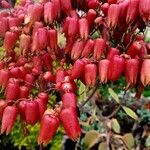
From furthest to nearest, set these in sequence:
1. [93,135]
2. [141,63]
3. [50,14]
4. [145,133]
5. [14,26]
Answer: [145,133] → [93,135] → [14,26] → [50,14] → [141,63]

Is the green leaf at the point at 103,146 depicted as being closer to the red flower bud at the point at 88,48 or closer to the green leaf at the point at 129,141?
the green leaf at the point at 129,141

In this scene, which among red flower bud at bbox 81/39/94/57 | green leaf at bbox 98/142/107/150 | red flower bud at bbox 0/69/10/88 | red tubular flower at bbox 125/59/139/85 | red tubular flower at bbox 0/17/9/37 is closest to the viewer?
red tubular flower at bbox 125/59/139/85

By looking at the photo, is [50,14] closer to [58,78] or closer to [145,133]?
[58,78]

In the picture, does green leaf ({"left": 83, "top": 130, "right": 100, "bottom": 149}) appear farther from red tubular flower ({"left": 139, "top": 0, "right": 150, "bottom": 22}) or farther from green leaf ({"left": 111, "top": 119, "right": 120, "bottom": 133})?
red tubular flower ({"left": 139, "top": 0, "right": 150, "bottom": 22})

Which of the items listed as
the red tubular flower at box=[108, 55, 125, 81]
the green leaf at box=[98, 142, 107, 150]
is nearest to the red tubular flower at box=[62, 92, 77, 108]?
the red tubular flower at box=[108, 55, 125, 81]

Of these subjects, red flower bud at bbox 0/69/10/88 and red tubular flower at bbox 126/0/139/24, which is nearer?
red tubular flower at bbox 126/0/139/24

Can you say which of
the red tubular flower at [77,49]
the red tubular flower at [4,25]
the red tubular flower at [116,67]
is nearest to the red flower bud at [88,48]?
the red tubular flower at [77,49]

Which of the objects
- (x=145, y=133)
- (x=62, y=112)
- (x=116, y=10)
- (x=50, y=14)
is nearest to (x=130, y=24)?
(x=116, y=10)
